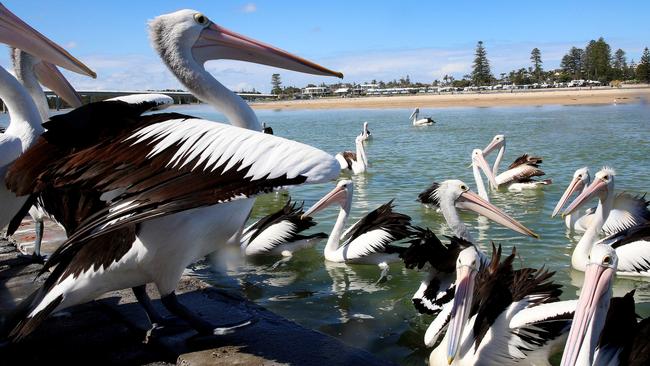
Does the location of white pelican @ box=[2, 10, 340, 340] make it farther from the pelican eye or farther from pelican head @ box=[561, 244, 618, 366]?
pelican head @ box=[561, 244, 618, 366]

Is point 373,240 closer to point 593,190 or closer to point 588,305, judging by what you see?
point 593,190

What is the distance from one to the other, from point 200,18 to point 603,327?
220 centimetres

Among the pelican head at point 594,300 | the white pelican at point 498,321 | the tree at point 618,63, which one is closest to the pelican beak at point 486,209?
the white pelican at point 498,321

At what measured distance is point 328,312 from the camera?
13.3ft

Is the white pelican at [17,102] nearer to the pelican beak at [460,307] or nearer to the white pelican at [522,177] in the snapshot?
the pelican beak at [460,307]

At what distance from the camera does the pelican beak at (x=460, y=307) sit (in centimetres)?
272

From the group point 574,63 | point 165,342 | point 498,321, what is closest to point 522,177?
point 498,321

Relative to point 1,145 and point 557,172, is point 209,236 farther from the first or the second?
point 557,172

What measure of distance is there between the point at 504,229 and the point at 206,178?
15.6 ft

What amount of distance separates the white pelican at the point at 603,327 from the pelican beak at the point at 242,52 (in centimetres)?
137

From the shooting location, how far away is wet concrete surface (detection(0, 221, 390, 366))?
2.26 m

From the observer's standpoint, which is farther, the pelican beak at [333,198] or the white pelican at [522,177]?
the white pelican at [522,177]

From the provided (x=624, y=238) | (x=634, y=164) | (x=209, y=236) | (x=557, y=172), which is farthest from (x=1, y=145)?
(x=634, y=164)

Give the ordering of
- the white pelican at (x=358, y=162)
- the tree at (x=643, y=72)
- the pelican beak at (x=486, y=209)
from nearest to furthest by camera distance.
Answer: the pelican beak at (x=486, y=209)
the white pelican at (x=358, y=162)
the tree at (x=643, y=72)
